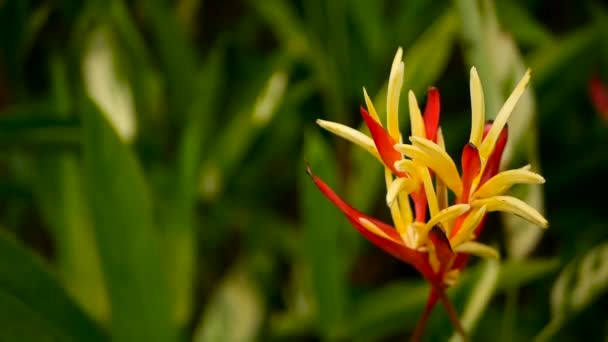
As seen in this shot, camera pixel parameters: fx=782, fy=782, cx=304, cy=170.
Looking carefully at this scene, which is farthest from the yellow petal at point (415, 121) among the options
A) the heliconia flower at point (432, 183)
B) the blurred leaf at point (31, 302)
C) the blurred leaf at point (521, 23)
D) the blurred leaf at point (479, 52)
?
the blurred leaf at point (521, 23)

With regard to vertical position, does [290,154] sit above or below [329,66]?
below

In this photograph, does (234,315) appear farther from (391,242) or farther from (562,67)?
(562,67)

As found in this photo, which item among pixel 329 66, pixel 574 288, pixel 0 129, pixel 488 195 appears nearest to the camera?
pixel 488 195

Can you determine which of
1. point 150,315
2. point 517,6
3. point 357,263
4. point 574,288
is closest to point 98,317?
point 150,315

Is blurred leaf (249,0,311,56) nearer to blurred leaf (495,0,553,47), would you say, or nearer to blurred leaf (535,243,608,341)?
blurred leaf (495,0,553,47)

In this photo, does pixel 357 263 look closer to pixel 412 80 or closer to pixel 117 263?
pixel 412 80

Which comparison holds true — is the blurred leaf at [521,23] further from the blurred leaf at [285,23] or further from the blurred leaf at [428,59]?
the blurred leaf at [285,23]

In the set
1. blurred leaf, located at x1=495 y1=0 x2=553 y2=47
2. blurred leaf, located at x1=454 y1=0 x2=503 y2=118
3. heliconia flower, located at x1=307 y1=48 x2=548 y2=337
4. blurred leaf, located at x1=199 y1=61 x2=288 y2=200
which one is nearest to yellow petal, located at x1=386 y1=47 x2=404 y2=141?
heliconia flower, located at x1=307 y1=48 x2=548 y2=337
